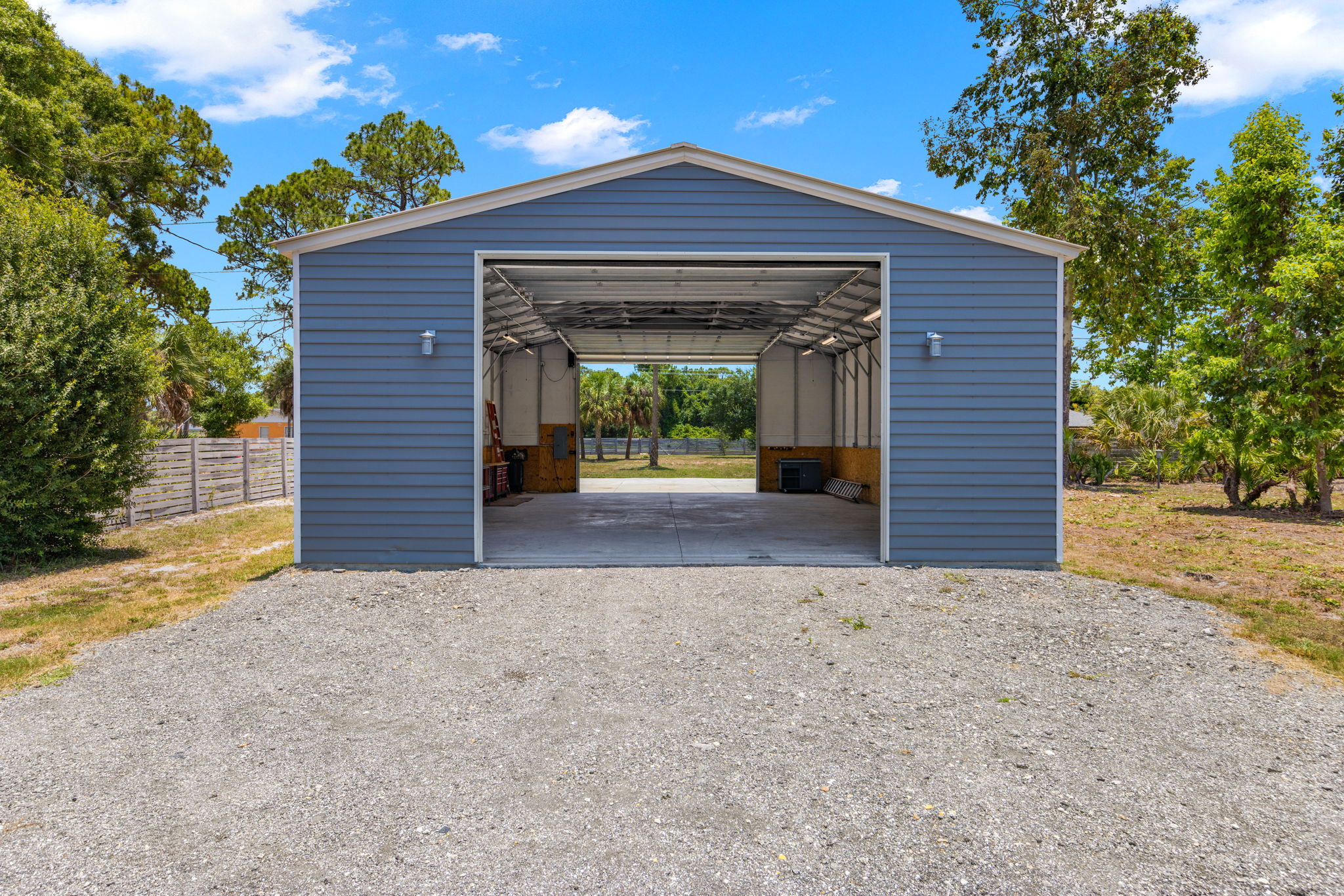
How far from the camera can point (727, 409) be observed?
126ft

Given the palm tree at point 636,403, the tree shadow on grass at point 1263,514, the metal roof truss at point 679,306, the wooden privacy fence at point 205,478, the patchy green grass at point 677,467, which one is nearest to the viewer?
the metal roof truss at point 679,306

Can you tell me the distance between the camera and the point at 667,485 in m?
17.6


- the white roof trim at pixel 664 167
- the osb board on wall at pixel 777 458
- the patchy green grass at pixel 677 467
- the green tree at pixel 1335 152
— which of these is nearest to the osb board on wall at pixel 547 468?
the osb board on wall at pixel 777 458

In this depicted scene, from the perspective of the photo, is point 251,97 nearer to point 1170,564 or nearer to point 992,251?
point 992,251

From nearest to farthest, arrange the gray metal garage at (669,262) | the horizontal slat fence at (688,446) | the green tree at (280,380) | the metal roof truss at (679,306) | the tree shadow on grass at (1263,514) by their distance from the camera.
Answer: the gray metal garage at (669,262)
the metal roof truss at (679,306)
the tree shadow on grass at (1263,514)
the green tree at (280,380)
the horizontal slat fence at (688,446)

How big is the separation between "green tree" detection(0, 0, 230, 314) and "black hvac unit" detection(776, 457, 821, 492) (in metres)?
12.0

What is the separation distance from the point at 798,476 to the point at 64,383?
1213 cm

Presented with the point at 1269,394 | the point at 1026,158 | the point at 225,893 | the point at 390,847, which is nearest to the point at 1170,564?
the point at 1269,394

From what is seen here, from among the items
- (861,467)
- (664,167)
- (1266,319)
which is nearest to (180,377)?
(664,167)

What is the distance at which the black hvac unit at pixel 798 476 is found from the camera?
1527 cm

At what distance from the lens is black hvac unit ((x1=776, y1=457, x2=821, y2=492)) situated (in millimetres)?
15266

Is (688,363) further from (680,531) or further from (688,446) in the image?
(688,446)

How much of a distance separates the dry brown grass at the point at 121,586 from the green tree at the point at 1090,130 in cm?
1565

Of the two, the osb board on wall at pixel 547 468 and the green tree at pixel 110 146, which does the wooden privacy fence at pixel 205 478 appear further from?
the osb board on wall at pixel 547 468
